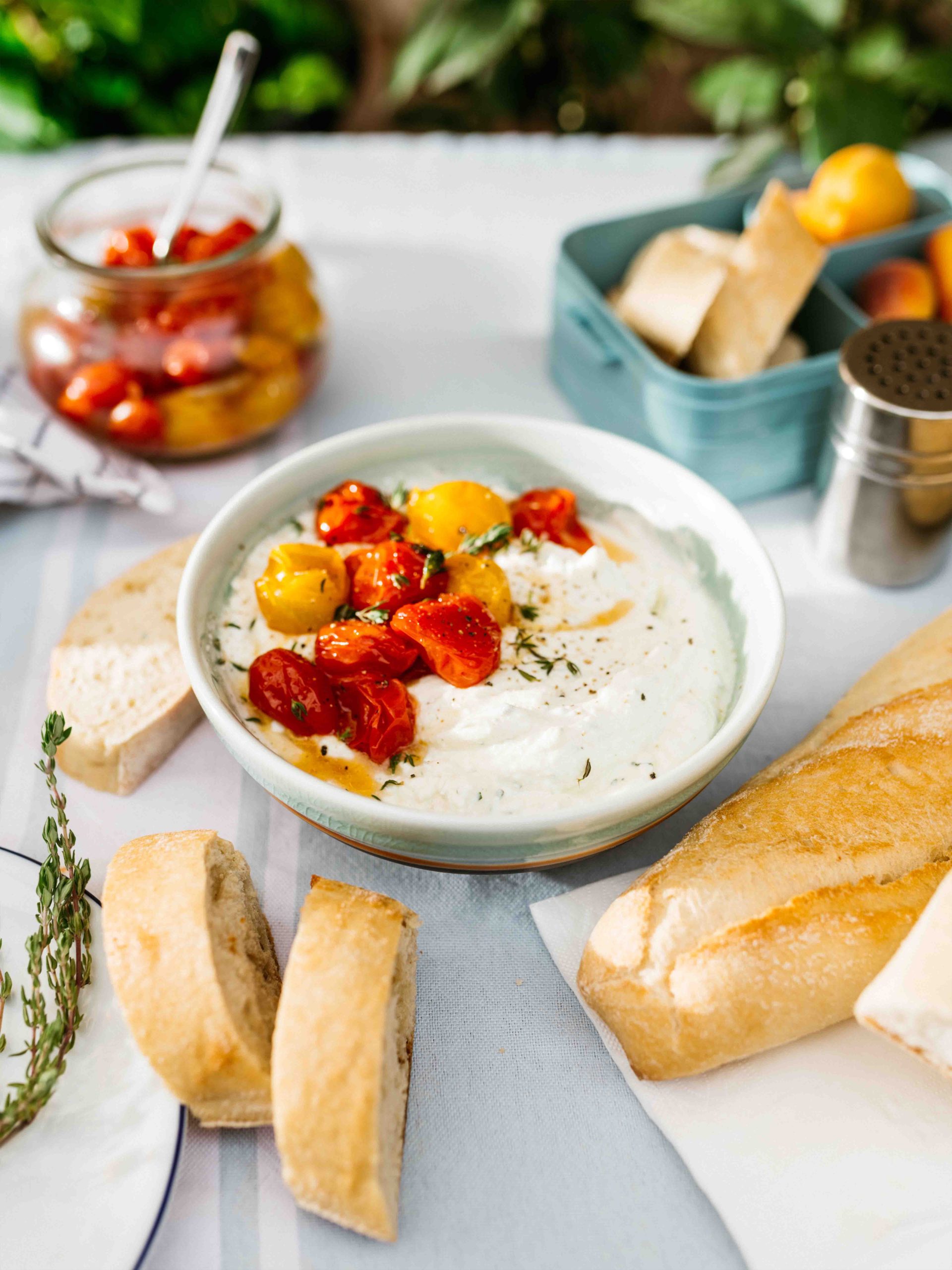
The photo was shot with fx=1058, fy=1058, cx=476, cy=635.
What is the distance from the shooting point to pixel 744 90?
10.8 ft

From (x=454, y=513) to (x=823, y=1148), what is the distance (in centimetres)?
101

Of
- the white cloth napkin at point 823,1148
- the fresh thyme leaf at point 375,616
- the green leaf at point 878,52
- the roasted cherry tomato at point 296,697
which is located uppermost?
the green leaf at point 878,52

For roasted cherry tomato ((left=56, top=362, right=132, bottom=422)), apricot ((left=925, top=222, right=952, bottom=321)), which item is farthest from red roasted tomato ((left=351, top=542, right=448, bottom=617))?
apricot ((left=925, top=222, right=952, bottom=321))

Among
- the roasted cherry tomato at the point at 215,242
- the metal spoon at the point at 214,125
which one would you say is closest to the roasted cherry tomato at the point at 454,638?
the roasted cherry tomato at the point at 215,242

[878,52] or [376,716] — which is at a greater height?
[878,52]

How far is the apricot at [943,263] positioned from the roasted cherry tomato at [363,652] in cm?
159

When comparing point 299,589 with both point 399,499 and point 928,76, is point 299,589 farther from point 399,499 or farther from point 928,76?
point 928,76

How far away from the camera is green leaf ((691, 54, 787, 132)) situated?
10.7 feet

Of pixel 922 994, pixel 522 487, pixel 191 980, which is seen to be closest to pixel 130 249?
pixel 522 487

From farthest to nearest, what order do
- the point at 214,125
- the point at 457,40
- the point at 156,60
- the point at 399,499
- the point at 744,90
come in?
the point at 156,60
the point at 457,40
the point at 744,90
the point at 214,125
the point at 399,499

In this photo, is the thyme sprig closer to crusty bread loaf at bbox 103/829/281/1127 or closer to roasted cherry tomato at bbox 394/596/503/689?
crusty bread loaf at bbox 103/829/281/1127

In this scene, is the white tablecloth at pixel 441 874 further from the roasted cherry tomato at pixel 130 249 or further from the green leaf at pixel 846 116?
the green leaf at pixel 846 116

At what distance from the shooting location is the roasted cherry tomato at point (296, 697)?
1407 mm

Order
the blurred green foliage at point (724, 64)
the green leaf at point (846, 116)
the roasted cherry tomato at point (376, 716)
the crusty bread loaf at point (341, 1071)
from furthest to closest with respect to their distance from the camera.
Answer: the blurred green foliage at point (724, 64), the green leaf at point (846, 116), the roasted cherry tomato at point (376, 716), the crusty bread loaf at point (341, 1071)
